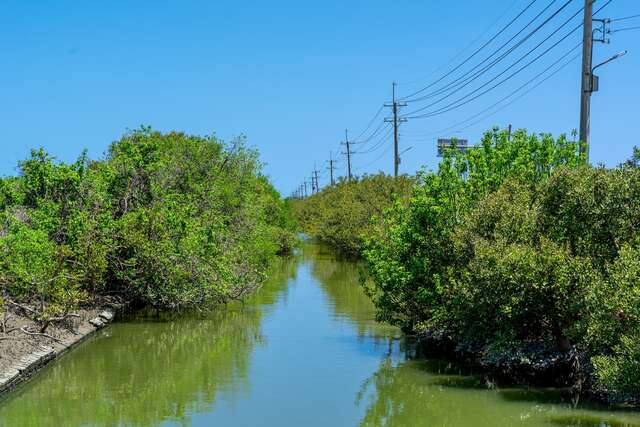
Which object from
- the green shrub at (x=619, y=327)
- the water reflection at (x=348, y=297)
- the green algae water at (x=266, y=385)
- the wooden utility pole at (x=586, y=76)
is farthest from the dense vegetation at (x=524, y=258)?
the water reflection at (x=348, y=297)

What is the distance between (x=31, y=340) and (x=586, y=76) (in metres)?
13.7

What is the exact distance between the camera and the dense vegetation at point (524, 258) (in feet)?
42.6

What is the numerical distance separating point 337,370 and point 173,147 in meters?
15.5

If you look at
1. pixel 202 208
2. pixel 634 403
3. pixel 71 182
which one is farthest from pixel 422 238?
pixel 202 208

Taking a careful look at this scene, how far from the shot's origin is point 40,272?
18.9 meters

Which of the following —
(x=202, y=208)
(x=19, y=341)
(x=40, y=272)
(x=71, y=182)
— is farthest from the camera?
(x=202, y=208)

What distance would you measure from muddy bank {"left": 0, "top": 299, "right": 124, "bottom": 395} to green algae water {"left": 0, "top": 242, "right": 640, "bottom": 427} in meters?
0.28

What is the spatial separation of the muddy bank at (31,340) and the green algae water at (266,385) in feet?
0.93

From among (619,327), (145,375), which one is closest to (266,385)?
(145,375)

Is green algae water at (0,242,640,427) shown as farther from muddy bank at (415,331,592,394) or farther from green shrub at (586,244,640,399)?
green shrub at (586,244,640,399)

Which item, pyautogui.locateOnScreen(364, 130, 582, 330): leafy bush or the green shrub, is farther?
pyautogui.locateOnScreen(364, 130, 582, 330): leafy bush

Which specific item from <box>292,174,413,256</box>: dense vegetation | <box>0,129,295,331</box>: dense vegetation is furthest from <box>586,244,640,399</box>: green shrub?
<box>292,174,413,256</box>: dense vegetation

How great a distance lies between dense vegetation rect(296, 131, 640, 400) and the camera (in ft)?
42.6

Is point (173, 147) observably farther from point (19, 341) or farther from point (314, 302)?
point (19, 341)
